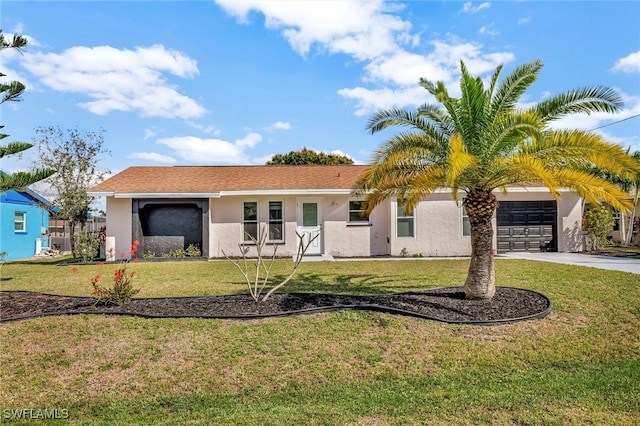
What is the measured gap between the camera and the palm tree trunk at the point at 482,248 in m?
7.65

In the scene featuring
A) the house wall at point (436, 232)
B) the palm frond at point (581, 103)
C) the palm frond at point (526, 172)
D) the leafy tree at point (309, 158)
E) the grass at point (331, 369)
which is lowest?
the grass at point (331, 369)

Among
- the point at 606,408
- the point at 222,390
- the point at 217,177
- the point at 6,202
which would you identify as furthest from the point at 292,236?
the point at 6,202

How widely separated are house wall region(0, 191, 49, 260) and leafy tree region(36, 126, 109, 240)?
3.25 meters

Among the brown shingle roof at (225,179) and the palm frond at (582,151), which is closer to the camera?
the palm frond at (582,151)

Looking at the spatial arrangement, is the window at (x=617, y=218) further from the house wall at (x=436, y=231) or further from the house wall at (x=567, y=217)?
the house wall at (x=436, y=231)

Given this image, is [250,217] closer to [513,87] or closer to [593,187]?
[513,87]

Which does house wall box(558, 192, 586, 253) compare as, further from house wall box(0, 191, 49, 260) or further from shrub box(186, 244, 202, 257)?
house wall box(0, 191, 49, 260)

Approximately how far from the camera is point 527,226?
17.5 meters

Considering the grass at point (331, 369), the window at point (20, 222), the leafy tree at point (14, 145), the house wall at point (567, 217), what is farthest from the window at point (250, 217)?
the window at point (20, 222)

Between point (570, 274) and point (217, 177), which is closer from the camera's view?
point (570, 274)

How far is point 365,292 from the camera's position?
8.83m

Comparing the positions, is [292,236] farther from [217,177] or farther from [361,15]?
[361,15]

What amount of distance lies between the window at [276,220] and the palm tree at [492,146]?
9.15 metres

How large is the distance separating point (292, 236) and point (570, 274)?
10.4m
